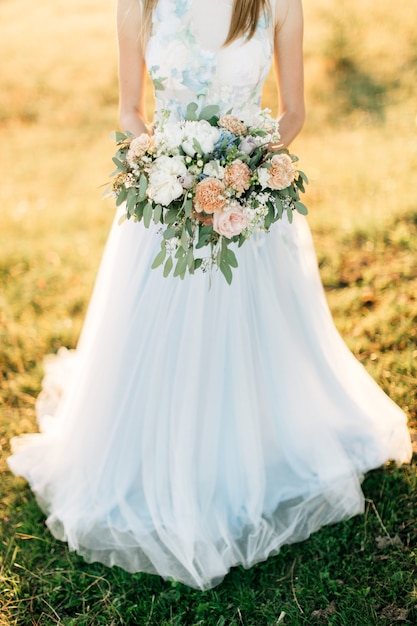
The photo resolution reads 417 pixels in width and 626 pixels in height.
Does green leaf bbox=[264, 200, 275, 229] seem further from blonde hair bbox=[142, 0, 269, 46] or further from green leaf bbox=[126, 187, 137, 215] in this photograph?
blonde hair bbox=[142, 0, 269, 46]

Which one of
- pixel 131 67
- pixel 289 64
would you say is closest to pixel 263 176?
pixel 289 64

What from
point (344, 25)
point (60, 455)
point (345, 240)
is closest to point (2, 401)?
point (60, 455)

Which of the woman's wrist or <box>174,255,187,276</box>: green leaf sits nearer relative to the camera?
<box>174,255,187,276</box>: green leaf

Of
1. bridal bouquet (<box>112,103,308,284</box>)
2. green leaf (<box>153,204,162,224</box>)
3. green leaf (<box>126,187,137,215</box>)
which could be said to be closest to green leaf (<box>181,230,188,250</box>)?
bridal bouquet (<box>112,103,308,284</box>)

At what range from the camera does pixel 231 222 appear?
6.97ft

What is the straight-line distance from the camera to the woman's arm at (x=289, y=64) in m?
2.65

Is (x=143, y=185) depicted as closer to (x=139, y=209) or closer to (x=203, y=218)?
(x=139, y=209)

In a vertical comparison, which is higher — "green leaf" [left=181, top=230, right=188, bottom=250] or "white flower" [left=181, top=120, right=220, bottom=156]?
"white flower" [left=181, top=120, right=220, bottom=156]

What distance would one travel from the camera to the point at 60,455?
3107 millimetres

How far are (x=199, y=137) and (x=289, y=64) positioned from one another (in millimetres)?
859

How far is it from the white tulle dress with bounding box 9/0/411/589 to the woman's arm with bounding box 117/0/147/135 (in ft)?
0.37

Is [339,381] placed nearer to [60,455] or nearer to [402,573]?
[402,573]

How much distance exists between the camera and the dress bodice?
2578 millimetres

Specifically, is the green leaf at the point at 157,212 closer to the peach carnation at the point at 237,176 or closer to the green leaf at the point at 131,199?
the green leaf at the point at 131,199
